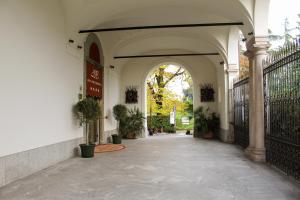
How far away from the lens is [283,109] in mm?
5605

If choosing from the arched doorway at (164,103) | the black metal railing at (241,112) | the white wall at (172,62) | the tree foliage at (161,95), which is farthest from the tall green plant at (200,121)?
the tree foliage at (161,95)

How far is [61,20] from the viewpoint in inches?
281

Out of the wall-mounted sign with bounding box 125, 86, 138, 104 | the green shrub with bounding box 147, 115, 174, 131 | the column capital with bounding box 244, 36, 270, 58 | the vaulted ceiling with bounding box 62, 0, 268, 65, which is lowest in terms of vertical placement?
the green shrub with bounding box 147, 115, 174, 131

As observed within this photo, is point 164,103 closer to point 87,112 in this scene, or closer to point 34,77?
point 87,112

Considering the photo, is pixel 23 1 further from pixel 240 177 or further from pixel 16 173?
pixel 240 177

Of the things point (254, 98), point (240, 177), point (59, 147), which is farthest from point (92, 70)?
point (240, 177)

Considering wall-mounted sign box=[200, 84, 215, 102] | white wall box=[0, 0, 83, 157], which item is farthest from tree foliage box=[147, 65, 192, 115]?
white wall box=[0, 0, 83, 157]

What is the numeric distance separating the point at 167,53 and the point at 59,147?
8.60 m

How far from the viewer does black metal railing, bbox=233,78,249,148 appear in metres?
9.07

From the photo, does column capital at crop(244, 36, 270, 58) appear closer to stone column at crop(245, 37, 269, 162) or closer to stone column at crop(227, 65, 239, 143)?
stone column at crop(245, 37, 269, 162)

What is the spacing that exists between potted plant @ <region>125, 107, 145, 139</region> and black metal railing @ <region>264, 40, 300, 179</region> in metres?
7.36

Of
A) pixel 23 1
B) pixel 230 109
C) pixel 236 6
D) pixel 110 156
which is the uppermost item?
pixel 236 6

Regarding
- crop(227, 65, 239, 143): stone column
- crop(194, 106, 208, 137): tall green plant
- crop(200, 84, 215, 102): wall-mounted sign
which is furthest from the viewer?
crop(200, 84, 215, 102): wall-mounted sign

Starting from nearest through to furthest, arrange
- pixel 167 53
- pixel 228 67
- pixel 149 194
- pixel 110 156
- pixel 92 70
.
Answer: pixel 149 194, pixel 110 156, pixel 92 70, pixel 228 67, pixel 167 53
